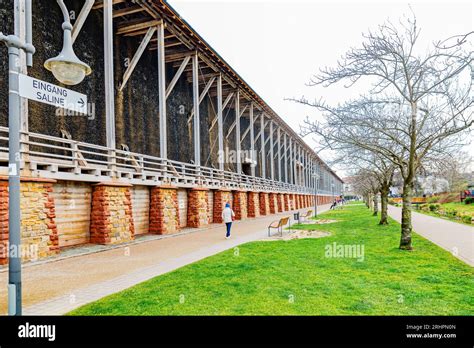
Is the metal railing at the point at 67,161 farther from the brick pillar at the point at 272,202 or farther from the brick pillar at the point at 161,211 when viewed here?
the brick pillar at the point at 272,202

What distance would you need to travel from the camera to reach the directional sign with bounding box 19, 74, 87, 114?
434 centimetres

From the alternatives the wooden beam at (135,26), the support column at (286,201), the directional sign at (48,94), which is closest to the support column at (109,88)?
the wooden beam at (135,26)

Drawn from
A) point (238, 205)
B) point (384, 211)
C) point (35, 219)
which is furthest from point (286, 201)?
point (35, 219)

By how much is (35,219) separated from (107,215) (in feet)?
10.7

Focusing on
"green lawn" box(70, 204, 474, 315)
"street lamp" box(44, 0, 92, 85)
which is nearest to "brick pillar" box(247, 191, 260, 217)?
"green lawn" box(70, 204, 474, 315)

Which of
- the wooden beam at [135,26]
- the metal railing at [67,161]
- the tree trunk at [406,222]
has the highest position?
the wooden beam at [135,26]

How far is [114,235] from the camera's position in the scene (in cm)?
1317

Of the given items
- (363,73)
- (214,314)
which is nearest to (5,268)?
(214,314)

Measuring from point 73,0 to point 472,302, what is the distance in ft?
64.8

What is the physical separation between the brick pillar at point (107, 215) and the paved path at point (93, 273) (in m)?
0.78

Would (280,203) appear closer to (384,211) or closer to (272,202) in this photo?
(272,202)

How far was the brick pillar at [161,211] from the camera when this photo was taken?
16.7m

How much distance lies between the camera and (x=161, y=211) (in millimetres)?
16781
